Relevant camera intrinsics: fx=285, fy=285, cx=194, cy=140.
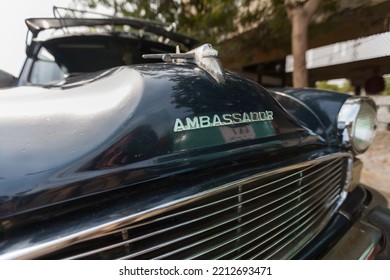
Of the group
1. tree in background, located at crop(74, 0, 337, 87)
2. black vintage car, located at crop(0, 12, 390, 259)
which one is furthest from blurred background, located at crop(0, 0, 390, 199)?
black vintage car, located at crop(0, 12, 390, 259)

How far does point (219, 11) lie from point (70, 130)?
5156 millimetres

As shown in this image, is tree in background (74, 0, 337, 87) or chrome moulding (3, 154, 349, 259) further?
tree in background (74, 0, 337, 87)

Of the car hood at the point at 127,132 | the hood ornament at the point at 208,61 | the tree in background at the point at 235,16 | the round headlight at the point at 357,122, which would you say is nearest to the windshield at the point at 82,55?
the hood ornament at the point at 208,61

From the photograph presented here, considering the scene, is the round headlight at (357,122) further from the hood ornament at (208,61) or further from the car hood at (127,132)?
the hood ornament at (208,61)

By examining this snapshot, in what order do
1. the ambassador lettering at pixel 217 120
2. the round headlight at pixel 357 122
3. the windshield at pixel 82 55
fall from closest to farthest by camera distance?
the ambassador lettering at pixel 217 120, the round headlight at pixel 357 122, the windshield at pixel 82 55

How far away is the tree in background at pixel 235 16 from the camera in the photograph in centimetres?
405

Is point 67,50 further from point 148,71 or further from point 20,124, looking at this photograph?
point 20,124

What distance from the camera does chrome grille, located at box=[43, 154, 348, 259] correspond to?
2.55 feet

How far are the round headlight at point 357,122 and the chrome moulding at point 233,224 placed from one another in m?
0.14

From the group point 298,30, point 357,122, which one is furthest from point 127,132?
point 298,30

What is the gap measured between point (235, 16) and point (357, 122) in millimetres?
4917

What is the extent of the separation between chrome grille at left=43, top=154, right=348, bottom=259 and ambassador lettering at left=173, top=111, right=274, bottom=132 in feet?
0.68

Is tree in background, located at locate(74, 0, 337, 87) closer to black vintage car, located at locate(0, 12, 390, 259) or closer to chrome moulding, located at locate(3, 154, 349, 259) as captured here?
black vintage car, located at locate(0, 12, 390, 259)
